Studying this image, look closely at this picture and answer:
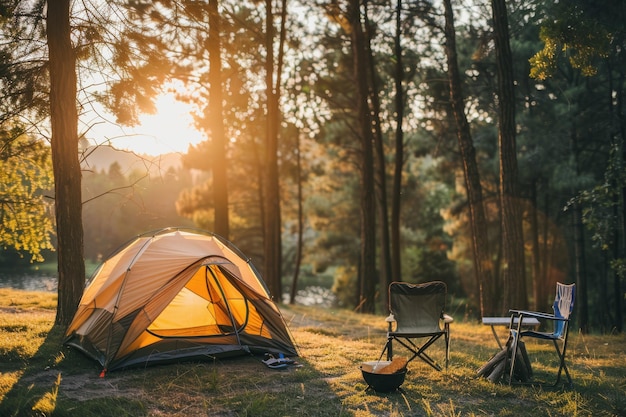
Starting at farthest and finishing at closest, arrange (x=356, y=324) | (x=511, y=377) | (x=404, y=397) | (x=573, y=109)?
1. (x=573, y=109)
2. (x=356, y=324)
3. (x=511, y=377)
4. (x=404, y=397)

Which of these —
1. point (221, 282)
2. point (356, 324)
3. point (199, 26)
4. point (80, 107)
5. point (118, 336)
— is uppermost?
point (199, 26)

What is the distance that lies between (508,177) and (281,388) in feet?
20.4

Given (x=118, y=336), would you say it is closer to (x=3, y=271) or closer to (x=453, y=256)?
A: (x=453, y=256)

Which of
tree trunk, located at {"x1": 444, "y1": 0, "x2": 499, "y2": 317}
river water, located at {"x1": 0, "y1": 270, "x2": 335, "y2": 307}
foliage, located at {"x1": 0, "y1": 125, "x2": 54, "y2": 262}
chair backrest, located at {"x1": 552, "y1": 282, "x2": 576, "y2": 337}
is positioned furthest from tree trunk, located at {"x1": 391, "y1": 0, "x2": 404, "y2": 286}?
river water, located at {"x1": 0, "y1": 270, "x2": 335, "y2": 307}

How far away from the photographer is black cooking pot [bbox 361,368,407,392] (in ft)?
17.6

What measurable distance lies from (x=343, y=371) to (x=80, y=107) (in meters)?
5.87

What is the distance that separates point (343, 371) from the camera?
6312 millimetres

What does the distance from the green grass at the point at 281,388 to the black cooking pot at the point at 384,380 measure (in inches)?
3.9

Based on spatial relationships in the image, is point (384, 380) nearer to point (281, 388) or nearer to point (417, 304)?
point (281, 388)

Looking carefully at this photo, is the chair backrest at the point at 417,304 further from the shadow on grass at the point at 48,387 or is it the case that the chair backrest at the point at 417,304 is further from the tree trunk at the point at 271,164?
the tree trunk at the point at 271,164

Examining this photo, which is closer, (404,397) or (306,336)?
(404,397)

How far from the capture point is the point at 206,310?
7.80 m

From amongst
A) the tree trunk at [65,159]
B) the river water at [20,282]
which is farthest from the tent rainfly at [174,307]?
the river water at [20,282]

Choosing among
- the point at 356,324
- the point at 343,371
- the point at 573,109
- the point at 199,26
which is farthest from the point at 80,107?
the point at 573,109
